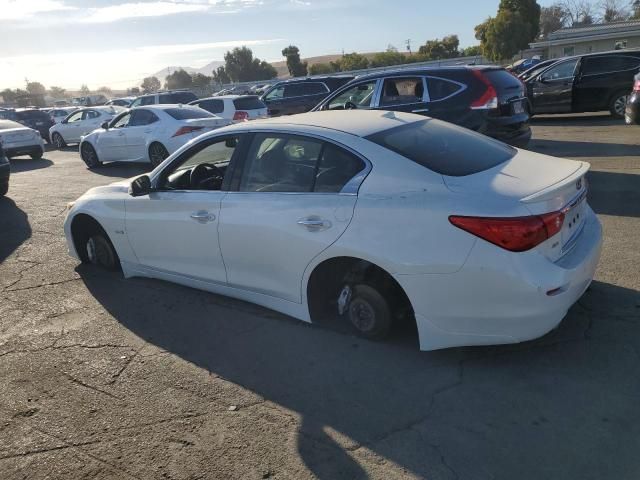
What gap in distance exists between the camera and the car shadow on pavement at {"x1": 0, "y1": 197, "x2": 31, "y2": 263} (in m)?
7.17

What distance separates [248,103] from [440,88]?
27.5 ft

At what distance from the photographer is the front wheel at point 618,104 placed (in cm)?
1441

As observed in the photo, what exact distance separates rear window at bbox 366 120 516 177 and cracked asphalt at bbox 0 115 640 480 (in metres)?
1.24

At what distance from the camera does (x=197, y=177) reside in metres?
4.92

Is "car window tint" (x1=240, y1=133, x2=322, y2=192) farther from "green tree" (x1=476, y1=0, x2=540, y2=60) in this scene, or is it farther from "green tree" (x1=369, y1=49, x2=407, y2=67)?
"green tree" (x1=369, y1=49, x2=407, y2=67)

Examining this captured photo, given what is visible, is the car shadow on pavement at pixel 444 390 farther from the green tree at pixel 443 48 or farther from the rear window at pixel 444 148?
the green tree at pixel 443 48

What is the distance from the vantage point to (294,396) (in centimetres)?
341

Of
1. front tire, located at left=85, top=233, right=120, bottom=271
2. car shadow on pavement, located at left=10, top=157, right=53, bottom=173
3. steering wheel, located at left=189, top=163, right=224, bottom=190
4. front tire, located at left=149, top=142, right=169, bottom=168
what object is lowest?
car shadow on pavement, located at left=10, top=157, right=53, bottom=173

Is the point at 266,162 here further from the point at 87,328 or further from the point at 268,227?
the point at 87,328

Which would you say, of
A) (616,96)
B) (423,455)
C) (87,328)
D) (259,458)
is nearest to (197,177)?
(87,328)

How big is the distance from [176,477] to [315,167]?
2173mm

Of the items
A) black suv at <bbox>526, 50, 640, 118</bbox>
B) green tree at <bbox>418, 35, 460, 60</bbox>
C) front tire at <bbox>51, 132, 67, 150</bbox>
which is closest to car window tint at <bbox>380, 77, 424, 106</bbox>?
black suv at <bbox>526, 50, 640, 118</bbox>

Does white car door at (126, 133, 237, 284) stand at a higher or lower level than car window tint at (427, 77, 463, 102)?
lower

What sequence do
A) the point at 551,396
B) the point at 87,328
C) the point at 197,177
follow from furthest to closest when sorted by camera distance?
the point at 197,177
the point at 87,328
the point at 551,396
